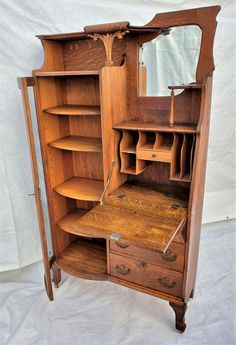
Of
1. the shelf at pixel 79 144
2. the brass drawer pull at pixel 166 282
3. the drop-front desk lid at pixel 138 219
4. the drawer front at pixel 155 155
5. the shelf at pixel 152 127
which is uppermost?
the shelf at pixel 152 127

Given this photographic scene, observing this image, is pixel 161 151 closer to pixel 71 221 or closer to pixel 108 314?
pixel 71 221

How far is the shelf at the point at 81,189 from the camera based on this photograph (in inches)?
71.9

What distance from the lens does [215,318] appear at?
6.16ft

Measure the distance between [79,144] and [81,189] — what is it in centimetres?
33

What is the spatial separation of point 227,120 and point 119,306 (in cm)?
175

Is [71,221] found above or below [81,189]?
below

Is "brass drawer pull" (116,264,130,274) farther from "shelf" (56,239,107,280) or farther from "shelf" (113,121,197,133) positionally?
"shelf" (113,121,197,133)

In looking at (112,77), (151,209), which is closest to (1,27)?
(112,77)

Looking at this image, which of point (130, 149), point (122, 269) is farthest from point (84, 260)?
point (130, 149)

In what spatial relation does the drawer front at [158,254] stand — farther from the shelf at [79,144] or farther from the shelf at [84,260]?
the shelf at [79,144]

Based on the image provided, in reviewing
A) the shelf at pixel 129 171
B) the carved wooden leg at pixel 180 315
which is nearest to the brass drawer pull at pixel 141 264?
the carved wooden leg at pixel 180 315

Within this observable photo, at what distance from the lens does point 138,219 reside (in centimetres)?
144

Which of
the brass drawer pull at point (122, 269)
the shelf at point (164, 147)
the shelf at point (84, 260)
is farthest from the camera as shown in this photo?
the shelf at point (84, 260)

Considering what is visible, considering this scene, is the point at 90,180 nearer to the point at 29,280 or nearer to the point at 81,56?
the point at 81,56
